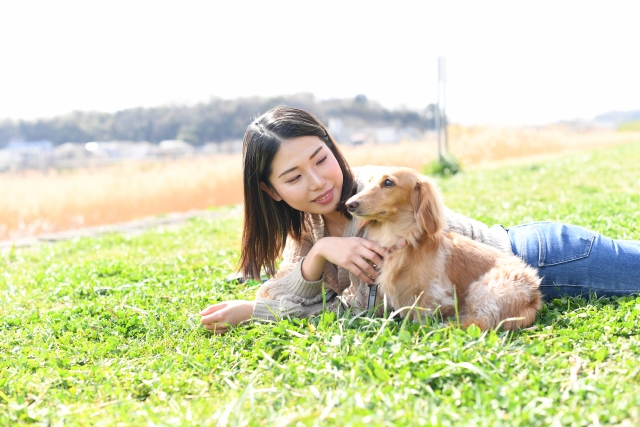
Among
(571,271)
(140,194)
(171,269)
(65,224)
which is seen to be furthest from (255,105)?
(571,271)

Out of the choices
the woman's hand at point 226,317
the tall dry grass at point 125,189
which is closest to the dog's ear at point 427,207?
the woman's hand at point 226,317

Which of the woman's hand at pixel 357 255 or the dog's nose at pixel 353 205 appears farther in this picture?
the woman's hand at pixel 357 255

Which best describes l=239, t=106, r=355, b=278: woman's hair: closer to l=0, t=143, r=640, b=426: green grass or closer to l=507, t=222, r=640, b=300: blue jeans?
l=0, t=143, r=640, b=426: green grass

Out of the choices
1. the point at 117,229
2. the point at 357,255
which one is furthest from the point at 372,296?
the point at 117,229

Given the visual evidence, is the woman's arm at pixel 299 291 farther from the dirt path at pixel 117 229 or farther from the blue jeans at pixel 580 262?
the dirt path at pixel 117 229

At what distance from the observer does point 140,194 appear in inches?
559

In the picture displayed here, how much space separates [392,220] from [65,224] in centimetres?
1097

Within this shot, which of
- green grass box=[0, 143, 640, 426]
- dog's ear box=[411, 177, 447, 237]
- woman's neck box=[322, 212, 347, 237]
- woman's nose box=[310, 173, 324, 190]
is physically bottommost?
green grass box=[0, 143, 640, 426]

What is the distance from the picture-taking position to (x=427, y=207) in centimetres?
324

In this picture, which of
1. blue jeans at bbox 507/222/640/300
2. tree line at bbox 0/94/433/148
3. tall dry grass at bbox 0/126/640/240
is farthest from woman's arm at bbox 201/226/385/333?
tree line at bbox 0/94/433/148

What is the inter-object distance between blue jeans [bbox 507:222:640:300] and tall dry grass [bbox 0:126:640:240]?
9112mm

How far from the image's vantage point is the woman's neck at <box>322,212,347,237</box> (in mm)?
4117

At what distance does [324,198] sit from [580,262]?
1756 millimetres

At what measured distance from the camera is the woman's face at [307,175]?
148 inches
